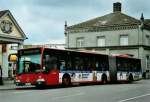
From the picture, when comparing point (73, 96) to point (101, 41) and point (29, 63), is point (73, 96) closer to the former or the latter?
point (29, 63)

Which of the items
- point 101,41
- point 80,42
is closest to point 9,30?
point 101,41

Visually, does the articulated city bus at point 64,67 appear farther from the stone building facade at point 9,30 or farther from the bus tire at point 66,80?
the stone building facade at point 9,30

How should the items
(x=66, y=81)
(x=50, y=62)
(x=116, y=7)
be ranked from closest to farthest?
(x=50, y=62) < (x=66, y=81) < (x=116, y=7)

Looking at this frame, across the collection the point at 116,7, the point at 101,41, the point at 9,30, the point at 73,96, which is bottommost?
the point at 73,96

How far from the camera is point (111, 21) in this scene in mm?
70125

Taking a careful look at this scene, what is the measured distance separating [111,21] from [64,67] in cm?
3842

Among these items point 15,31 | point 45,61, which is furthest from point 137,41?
point 45,61

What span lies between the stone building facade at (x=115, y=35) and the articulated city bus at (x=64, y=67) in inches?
949

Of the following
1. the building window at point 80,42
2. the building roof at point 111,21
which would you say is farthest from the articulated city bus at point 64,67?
the building window at point 80,42

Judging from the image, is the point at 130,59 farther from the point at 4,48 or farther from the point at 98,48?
the point at 98,48

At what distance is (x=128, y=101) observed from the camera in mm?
19422

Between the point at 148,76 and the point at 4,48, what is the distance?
1170 inches

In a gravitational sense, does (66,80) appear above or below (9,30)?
below

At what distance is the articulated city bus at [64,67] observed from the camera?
30.1 meters
